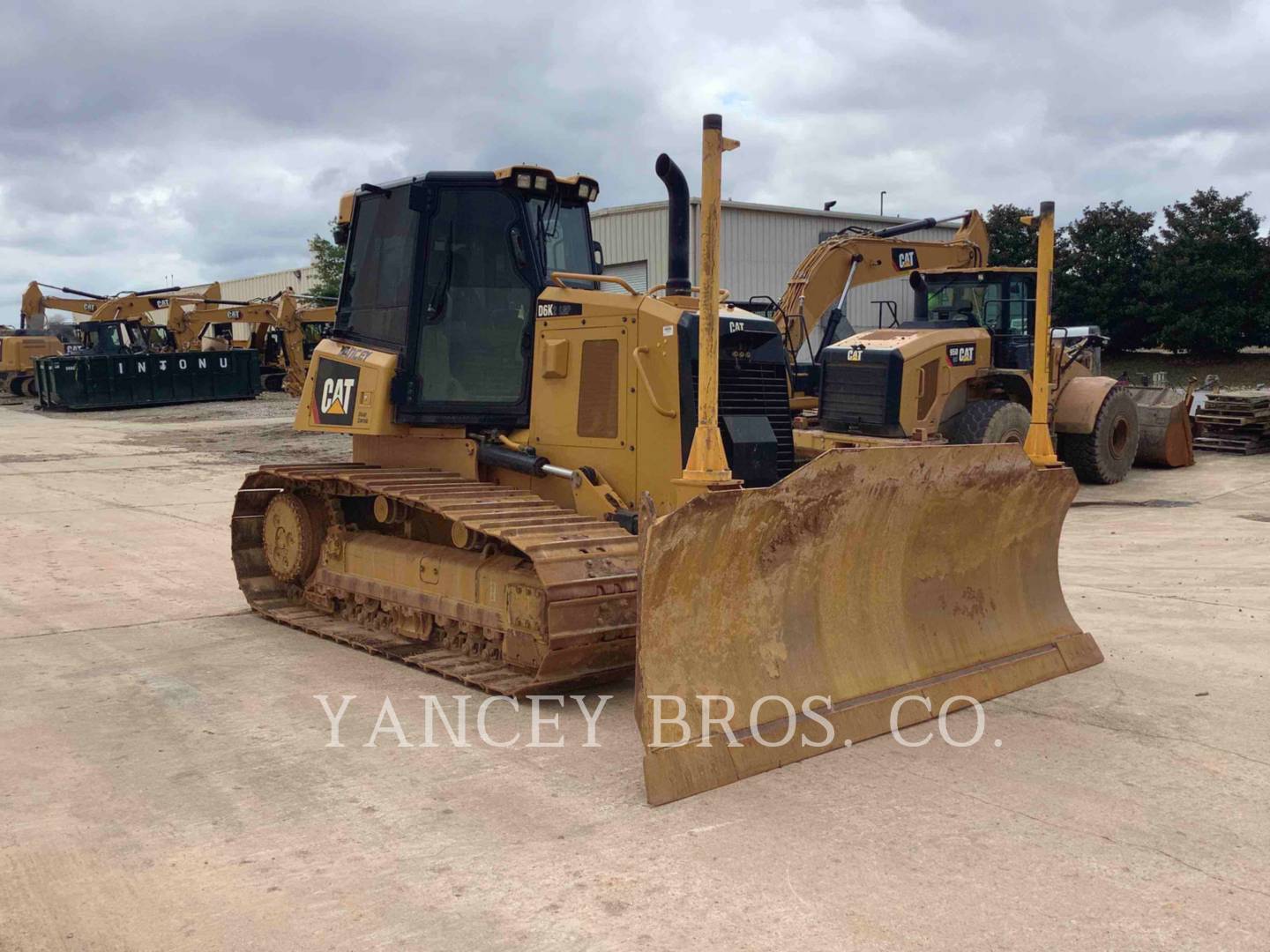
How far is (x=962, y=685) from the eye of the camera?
561 centimetres

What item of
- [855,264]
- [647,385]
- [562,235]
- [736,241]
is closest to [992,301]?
[855,264]

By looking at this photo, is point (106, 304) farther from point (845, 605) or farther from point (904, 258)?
point (845, 605)

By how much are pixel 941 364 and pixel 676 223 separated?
26.8 feet

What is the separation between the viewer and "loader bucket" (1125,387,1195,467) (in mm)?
15734

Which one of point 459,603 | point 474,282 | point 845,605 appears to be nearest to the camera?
point 845,605

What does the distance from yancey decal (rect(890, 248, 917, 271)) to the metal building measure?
11.2 metres

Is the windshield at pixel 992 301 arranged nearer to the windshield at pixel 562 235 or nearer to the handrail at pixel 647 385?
the windshield at pixel 562 235

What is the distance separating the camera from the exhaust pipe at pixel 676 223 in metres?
5.44

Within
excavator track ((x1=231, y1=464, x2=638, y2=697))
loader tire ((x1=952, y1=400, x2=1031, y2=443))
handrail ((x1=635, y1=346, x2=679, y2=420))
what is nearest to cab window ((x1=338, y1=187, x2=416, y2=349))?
excavator track ((x1=231, y1=464, x2=638, y2=697))

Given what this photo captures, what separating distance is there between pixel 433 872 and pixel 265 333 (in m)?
32.9

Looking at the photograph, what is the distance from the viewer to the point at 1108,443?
578 inches

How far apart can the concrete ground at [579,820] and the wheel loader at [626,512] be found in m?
0.29

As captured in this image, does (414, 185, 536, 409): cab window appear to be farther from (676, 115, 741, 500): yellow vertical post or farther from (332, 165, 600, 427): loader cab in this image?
(676, 115, 741, 500): yellow vertical post

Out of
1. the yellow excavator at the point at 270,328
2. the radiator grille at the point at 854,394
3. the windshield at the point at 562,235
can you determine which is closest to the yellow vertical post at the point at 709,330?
the windshield at the point at 562,235
